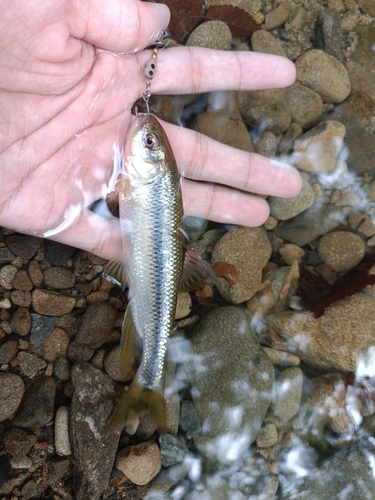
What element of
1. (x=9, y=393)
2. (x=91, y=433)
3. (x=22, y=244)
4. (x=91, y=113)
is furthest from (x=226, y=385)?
(x=91, y=113)

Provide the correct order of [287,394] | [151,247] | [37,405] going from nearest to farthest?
1. [151,247]
2. [37,405]
3. [287,394]

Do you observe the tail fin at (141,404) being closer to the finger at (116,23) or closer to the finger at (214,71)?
the finger at (214,71)

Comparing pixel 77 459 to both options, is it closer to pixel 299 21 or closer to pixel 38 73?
pixel 38 73

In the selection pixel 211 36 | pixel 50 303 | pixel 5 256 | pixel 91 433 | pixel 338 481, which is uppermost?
pixel 211 36

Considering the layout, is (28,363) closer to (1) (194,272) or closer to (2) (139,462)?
(2) (139,462)

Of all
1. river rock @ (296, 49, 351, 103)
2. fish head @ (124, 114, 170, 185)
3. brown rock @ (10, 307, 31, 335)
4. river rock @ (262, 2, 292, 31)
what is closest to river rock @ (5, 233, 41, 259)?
brown rock @ (10, 307, 31, 335)
